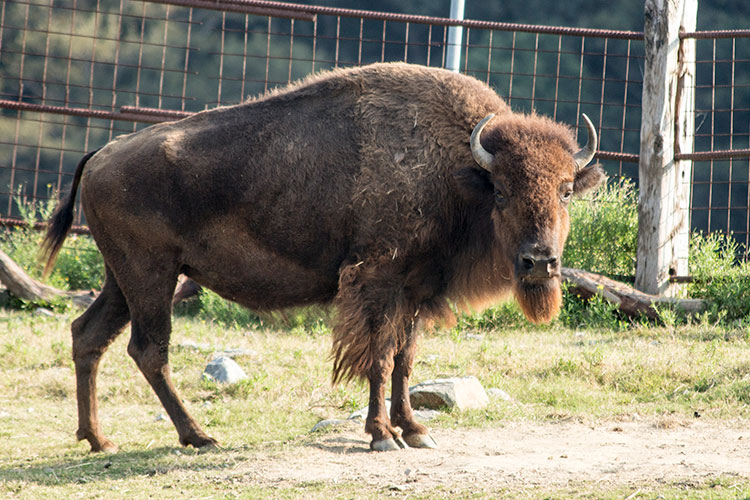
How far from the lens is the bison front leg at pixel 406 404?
5.37 m

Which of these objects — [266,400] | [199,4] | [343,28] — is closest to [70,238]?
[199,4]

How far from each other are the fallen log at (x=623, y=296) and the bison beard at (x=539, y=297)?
10.7 ft

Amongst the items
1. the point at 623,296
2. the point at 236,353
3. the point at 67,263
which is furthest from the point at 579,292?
the point at 67,263

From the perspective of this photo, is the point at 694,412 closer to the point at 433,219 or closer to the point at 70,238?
the point at 433,219

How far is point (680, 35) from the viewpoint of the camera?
8930 mm

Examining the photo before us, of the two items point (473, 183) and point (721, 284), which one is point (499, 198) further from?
point (721, 284)

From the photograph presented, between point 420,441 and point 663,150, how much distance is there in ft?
15.6

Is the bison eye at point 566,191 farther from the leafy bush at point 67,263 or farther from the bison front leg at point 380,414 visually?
the leafy bush at point 67,263

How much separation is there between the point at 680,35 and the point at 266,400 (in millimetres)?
5445

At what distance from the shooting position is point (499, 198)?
5.31 m

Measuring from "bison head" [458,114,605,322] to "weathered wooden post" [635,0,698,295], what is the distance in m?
3.56

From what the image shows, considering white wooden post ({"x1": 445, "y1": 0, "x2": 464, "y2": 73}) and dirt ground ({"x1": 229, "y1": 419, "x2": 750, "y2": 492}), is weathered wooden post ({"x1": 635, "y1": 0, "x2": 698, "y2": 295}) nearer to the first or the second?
white wooden post ({"x1": 445, "y1": 0, "x2": 464, "y2": 73})

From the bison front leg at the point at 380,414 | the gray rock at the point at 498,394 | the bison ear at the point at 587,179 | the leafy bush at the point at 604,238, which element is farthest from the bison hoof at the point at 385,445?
the leafy bush at the point at 604,238

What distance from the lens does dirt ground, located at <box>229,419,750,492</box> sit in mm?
4453
